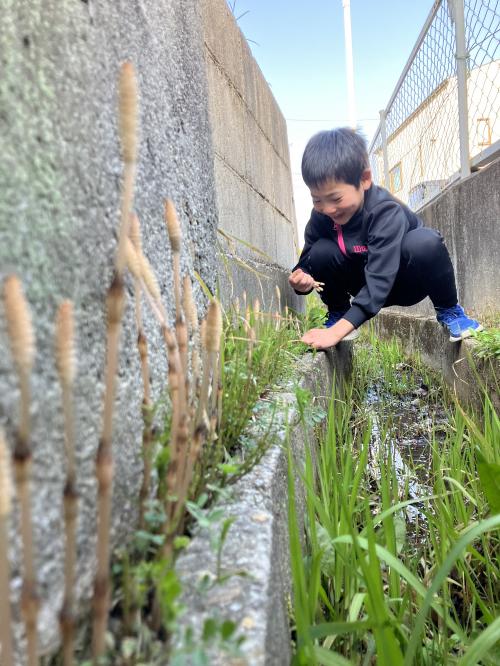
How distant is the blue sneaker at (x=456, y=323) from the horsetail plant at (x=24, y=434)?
2.36m

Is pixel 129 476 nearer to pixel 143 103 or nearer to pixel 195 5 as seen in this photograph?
pixel 143 103

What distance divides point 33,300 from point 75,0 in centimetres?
37

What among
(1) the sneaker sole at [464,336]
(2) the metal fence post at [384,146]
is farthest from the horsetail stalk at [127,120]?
(2) the metal fence post at [384,146]

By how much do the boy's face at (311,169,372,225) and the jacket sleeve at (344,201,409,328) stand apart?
124 millimetres

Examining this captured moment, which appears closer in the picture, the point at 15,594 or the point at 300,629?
the point at 15,594

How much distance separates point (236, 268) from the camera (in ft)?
7.78

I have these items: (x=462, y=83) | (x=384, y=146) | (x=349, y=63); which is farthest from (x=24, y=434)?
(x=349, y=63)

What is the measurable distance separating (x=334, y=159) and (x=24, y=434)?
2.65 metres

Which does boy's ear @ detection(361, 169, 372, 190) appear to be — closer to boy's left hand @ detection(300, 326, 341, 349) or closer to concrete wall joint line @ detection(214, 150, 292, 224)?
concrete wall joint line @ detection(214, 150, 292, 224)

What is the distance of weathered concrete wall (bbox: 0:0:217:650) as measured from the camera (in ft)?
1.75

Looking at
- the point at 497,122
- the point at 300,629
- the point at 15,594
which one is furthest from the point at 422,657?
the point at 497,122

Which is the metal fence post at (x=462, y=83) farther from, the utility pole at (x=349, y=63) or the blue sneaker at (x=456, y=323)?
the utility pole at (x=349, y=63)

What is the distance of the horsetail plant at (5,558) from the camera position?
369 mm

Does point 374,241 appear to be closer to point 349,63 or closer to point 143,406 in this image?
point 143,406
